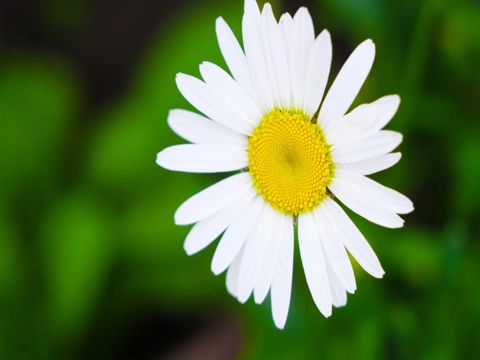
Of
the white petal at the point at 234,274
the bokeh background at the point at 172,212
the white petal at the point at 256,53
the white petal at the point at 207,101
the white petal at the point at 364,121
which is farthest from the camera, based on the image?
the bokeh background at the point at 172,212

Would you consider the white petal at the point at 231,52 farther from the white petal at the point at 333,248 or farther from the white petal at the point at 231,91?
the white petal at the point at 333,248

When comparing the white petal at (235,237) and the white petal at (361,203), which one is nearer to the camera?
the white petal at (361,203)

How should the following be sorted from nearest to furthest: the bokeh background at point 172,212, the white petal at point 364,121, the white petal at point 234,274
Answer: the white petal at point 364,121
the white petal at point 234,274
the bokeh background at point 172,212

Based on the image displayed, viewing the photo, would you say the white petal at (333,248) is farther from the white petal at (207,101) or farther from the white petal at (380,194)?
the white petal at (207,101)

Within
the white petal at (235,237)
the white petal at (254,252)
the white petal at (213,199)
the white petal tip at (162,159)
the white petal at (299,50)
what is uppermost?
the white petal at (299,50)

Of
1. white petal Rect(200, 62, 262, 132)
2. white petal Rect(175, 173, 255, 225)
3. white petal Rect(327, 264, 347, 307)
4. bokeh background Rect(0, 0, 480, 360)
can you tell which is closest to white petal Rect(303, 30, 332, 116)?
white petal Rect(200, 62, 262, 132)

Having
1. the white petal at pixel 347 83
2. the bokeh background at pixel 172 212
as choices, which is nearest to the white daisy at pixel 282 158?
the white petal at pixel 347 83

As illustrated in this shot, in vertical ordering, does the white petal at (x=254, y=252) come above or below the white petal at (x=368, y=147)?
below

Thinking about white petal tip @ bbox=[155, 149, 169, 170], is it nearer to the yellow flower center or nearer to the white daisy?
the white daisy
